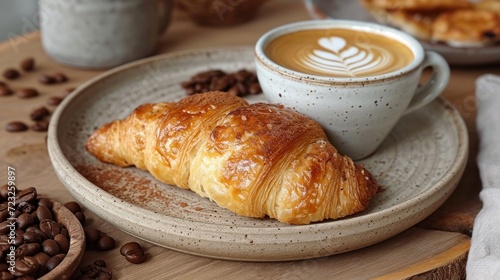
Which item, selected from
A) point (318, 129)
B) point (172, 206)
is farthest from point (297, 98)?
point (172, 206)

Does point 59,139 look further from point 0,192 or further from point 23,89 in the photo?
point 23,89

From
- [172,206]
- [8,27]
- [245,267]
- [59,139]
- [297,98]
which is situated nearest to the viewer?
[245,267]

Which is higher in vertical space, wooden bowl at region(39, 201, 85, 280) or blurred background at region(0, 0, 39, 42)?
wooden bowl at region(39, 201, 85, 280)

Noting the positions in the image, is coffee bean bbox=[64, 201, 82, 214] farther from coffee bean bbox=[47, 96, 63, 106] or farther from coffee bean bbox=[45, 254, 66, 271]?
coffee bean bbox=[47, 96, 63, 106]

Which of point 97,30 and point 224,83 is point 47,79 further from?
point 224,83

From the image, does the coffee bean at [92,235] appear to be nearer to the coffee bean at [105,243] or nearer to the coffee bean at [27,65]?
the coffee bean at [105,243]

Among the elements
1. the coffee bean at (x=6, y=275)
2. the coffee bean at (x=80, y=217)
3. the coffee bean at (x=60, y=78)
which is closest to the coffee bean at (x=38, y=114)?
the coffee bean at (x=60, y=78)

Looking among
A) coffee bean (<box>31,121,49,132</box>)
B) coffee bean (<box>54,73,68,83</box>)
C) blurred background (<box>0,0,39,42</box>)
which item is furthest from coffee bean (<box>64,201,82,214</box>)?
blurred background (<box>0,0,39,42</box>)
